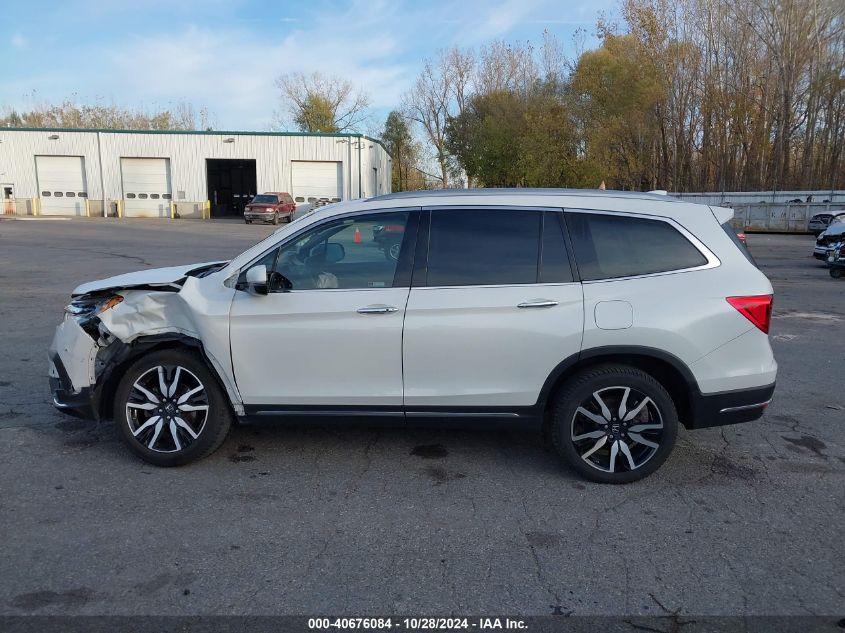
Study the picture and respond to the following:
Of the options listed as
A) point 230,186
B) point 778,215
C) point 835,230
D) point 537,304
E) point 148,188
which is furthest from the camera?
point 230,186

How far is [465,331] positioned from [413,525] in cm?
120

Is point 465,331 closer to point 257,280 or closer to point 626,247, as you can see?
point 626,247

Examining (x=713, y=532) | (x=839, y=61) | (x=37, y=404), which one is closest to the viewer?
(x=713, y=532)

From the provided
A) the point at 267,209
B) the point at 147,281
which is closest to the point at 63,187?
the point at 267,209

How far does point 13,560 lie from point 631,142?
51.5m

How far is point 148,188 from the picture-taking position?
151 feet

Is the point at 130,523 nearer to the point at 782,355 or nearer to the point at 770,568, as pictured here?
the point at 770,568

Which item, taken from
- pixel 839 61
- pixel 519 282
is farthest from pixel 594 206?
pixel 839 61

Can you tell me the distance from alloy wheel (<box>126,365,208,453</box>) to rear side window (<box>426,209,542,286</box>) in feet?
5.71

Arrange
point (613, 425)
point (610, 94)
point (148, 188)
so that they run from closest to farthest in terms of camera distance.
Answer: point (613, 425) < point (610, 94) < point (148, 188)

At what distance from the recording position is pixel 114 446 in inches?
190

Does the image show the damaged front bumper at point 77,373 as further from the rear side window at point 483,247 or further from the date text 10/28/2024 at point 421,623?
the date text 10/28/2024 at point 421,623

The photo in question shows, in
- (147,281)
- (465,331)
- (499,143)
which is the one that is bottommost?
(465,331)

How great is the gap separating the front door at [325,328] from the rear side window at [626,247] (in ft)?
3.64
